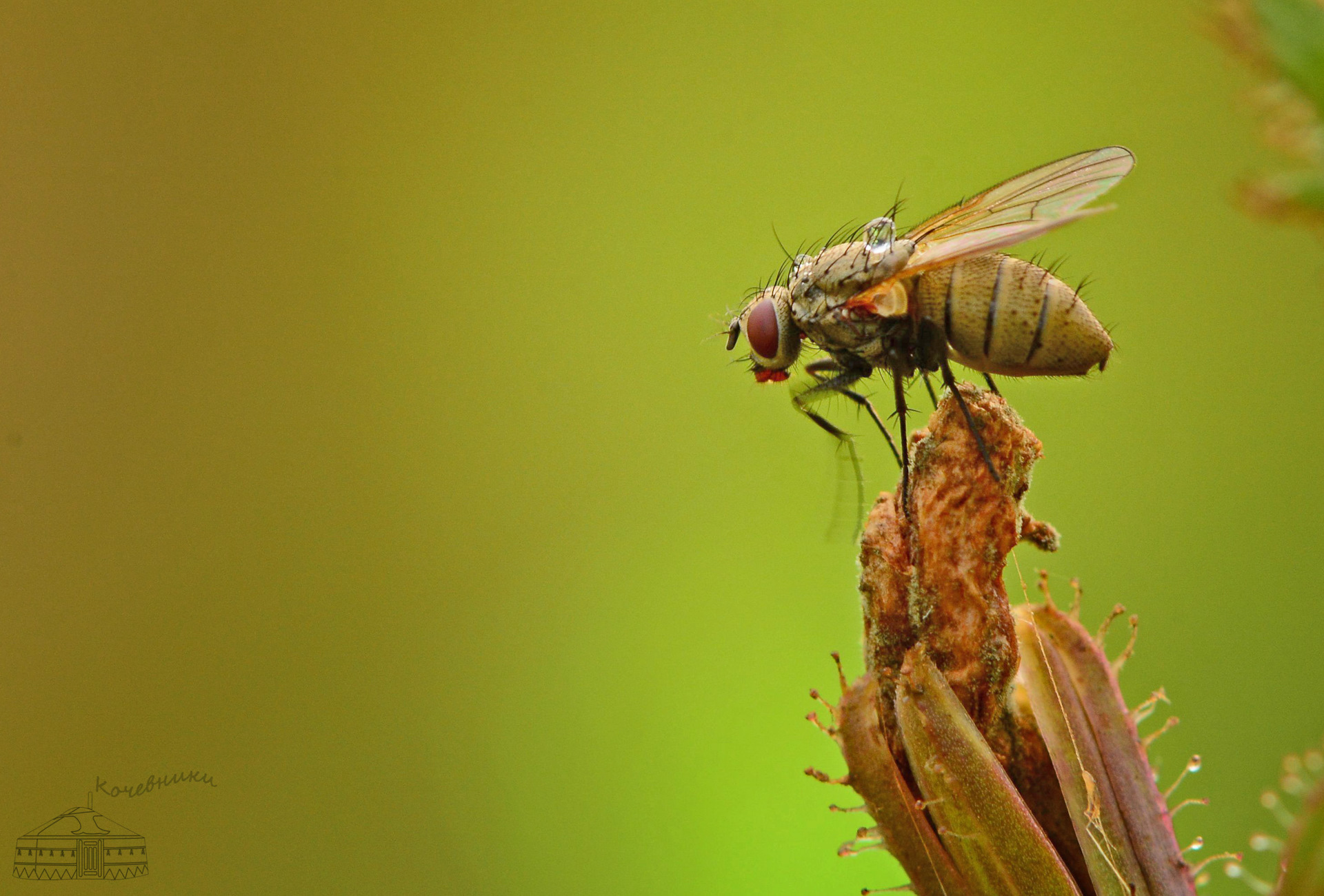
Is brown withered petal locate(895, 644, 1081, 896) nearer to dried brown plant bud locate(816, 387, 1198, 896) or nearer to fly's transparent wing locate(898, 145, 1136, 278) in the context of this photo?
dried brown plant bud locate(816, 387, 1198, 896)

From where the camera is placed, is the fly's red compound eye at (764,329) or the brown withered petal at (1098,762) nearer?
the brown withered petal at (1098,762)

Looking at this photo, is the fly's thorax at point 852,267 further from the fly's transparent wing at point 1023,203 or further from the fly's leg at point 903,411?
the fly's leg at point 903,411

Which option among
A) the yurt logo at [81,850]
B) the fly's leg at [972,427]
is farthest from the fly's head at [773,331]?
the yurt logo at [81,850]

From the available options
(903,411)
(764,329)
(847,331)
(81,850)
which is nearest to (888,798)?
(903,411)

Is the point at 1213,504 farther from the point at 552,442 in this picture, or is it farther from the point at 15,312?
the point at 15,312

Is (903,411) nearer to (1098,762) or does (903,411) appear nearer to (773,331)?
(773,331)

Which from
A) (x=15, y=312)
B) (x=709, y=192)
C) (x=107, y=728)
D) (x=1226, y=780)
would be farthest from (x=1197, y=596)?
(x=15, y=312)

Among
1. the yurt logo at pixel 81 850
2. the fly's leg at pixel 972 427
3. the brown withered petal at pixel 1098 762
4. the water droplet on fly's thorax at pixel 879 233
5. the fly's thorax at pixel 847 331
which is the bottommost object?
the brown withered petal at pixel 1098 762
